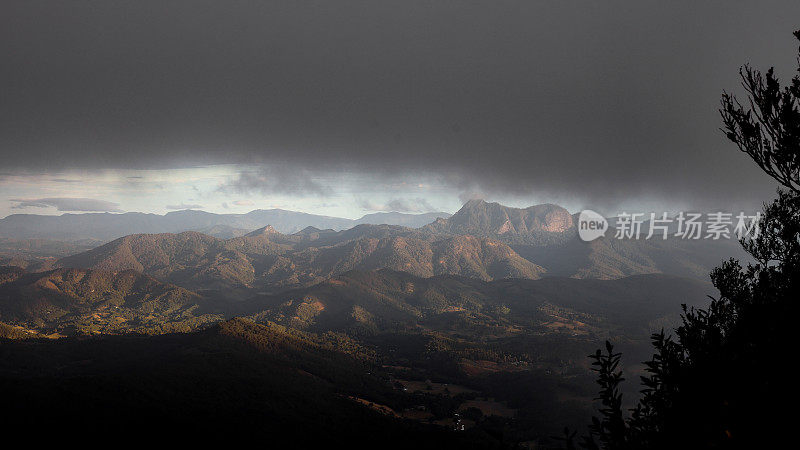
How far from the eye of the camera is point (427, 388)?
18600 centimetres

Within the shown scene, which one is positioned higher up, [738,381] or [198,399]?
[738,381]

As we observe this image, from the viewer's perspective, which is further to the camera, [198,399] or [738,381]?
[198,399]

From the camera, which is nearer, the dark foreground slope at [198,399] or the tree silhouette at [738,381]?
the tree silhouette at [738,381]

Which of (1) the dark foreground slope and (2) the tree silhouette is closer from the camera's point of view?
(2) the tree silhouette

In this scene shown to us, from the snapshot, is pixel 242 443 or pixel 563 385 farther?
pixel 563 385

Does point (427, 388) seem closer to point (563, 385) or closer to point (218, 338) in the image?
point (563, 385)

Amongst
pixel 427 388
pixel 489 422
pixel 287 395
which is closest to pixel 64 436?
pixel 287 395

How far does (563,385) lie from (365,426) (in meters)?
107

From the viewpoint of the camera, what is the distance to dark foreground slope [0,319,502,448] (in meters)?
91.6

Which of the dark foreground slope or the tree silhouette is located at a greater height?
the tree silhouette

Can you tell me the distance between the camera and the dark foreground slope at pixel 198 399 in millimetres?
91562

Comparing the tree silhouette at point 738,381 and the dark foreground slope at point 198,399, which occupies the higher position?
the tree silhouette at point 738,381

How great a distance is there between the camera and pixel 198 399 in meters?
111

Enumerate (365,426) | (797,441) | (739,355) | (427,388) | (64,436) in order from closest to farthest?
(797,441) < (739,355) < (64,436) < (365,426) < (427,388)
